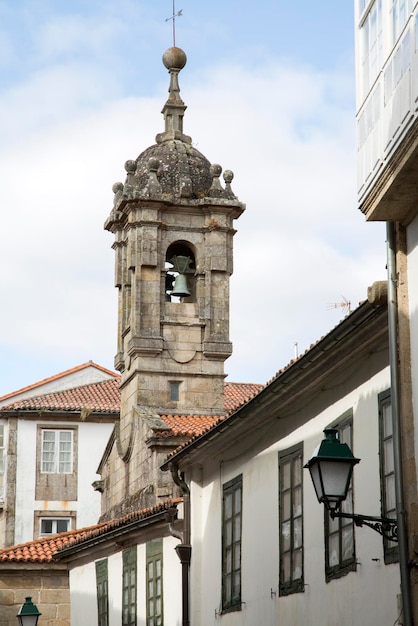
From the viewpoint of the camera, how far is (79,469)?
43062 millimetres

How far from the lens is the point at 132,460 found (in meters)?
31.6

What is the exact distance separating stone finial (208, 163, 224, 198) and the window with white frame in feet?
64.0

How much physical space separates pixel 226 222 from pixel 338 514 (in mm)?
21750

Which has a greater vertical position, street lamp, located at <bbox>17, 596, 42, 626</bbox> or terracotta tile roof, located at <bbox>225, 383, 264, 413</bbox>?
terracotta tile roof, located at <bbox>225, 383, 264, 413</bbox>

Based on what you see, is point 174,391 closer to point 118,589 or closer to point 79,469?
point 118,589

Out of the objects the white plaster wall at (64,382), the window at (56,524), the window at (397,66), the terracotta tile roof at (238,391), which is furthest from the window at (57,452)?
the window at (397,66)

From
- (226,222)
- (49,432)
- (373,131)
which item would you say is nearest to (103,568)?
(226,222)

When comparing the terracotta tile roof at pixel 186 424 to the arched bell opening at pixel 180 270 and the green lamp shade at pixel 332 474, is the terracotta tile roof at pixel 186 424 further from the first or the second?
the green lamp shade at pixel 332 474

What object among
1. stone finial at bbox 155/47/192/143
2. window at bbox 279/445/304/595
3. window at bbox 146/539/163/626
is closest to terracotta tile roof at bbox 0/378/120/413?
stone finial at bbox 155/47/192/143

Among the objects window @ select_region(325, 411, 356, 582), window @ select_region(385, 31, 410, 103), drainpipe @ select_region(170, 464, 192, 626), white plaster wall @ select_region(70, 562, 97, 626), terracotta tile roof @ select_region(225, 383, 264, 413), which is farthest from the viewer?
terracotta tile roof @ select_region(225, 383, 264, 413)

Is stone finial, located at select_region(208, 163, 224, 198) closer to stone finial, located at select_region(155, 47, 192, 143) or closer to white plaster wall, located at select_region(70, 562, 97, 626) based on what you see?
stone finial, located at select_region(155, 47, 192, 143)

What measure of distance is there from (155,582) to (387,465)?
29.4 ft

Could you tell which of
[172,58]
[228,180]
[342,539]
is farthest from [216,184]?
[342,539]

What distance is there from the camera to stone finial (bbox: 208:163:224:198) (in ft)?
107
